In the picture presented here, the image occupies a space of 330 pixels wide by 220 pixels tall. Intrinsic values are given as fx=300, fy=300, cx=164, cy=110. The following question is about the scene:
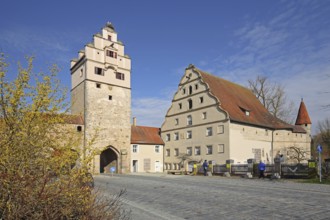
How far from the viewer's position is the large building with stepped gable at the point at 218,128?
110ft

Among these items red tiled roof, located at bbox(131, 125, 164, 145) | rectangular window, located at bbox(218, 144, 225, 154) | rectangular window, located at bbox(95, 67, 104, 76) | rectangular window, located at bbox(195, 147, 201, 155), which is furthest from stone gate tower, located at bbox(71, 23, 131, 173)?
rectangular window, located at bbox(218, 144, 225, 154)

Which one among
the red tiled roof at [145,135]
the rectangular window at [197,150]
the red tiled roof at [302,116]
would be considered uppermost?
the red tiled roof at [302,116]

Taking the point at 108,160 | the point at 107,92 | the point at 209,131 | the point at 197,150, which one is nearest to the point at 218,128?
the point at 209,131

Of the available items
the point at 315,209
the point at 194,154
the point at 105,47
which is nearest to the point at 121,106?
the point at 105,47

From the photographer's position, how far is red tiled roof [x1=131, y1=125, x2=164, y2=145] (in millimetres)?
40969

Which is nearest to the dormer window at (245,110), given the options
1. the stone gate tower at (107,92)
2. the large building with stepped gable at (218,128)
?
the large building with stepped gable at (218,128)

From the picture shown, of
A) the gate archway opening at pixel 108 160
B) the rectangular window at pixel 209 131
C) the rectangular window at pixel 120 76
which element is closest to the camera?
the rectangular window at pixel 209 131

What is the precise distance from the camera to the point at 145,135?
42.6 meters

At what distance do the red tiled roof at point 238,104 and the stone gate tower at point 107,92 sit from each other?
1021 cm

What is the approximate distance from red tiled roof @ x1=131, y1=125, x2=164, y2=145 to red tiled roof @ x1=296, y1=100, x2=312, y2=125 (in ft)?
70.5

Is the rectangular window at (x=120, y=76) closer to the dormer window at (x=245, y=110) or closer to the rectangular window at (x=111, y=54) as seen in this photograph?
the rectangular window at (x=111, y=54)

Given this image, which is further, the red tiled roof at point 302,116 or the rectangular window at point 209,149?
the red tiled roof at point 302,116

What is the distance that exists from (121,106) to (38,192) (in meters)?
34.7

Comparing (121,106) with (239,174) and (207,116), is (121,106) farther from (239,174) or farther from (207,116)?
(239,174)
